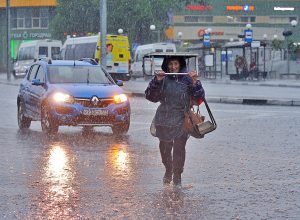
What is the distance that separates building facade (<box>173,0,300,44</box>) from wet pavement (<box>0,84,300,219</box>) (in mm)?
99996

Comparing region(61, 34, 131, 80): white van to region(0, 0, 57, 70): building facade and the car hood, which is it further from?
region(0, 0, 57, 70): building facade

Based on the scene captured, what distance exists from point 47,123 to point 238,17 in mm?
103545

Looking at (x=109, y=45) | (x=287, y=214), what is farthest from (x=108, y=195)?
(x=109, y=45)

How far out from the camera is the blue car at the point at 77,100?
17344 millimetres

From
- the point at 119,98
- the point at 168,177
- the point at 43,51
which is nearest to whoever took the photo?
the point at 168,177

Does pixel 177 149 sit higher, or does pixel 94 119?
pixel 177 149

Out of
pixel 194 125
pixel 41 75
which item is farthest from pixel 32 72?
pixel 194 125

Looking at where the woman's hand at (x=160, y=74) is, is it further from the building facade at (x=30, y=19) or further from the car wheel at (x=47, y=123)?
the building facade at (x=30, y=19)

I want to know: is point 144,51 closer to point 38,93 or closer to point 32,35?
point 32,35

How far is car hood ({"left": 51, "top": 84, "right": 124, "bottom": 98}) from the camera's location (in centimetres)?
1741

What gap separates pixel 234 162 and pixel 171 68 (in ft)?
10.2

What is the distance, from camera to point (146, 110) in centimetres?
2608

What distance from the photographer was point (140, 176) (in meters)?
11.4

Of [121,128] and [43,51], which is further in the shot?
[43,51]
